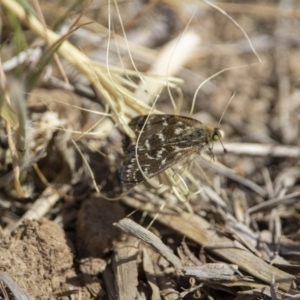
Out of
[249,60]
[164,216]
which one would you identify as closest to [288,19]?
[249,60]

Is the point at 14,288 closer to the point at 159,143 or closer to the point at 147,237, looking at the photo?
the point at 147,237

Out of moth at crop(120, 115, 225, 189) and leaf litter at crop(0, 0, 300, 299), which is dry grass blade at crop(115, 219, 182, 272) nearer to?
leaf litter at crop(0, 0, 300, 299)

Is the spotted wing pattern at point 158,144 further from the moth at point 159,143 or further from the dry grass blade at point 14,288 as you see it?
the dry grass blade at point 14,288

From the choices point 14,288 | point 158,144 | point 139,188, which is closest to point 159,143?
point 158,144

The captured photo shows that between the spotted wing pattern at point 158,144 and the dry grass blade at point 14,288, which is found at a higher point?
the spotted wing pattern at point 158,144

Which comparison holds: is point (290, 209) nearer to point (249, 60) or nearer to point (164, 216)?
point (164, 216)

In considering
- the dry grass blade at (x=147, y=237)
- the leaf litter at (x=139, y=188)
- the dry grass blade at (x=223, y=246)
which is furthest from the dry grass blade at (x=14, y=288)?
the dry grass blade at (x=223, y=246)

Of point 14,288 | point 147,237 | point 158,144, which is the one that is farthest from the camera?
point 158,144

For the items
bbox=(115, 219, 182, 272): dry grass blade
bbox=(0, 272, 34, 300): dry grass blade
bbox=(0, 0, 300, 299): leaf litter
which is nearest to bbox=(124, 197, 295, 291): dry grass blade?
bbox=(0, 0, 300, 299): leaf litter

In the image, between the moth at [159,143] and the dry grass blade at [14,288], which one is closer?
the dry grass blade at [14,288]
